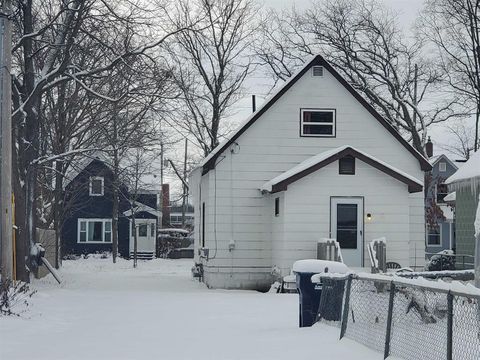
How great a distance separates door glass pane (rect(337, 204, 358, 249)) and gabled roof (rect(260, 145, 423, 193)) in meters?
1.36

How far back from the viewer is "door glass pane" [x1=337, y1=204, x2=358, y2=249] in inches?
877

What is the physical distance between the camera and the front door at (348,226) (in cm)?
2222

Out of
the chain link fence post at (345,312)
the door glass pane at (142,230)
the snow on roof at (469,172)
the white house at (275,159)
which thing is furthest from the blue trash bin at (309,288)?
the door glass pane at (142,230)

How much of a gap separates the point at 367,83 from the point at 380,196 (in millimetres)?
19292

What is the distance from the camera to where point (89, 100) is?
30.9 meters

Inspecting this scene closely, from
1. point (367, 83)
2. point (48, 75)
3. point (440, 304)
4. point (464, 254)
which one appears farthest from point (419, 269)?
point (367, 83)

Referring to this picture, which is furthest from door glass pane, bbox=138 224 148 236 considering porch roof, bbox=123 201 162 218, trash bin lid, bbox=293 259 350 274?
trash bin lid, bbox=293 259 350 274

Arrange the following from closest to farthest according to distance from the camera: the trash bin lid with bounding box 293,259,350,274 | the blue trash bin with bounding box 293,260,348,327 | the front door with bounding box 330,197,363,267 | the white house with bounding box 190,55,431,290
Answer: the blue trash bin with bounding box 293,260,348,327 < the trash bin lid with bounding box 293,259,350,274 < the front door with bounding box 330,197,363,267 < the white house with bounding box 190,55,431,290

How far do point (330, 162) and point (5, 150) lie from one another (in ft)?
32.0

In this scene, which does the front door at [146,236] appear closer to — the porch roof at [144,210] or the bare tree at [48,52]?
the porch roof at [144,210]

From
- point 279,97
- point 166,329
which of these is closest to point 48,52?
point 279,97

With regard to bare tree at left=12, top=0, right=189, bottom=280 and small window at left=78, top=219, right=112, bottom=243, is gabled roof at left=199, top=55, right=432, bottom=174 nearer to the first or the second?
bare tree at left=12, top=0, right=189, bottom=280

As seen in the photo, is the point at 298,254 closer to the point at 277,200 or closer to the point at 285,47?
the point at 277,200

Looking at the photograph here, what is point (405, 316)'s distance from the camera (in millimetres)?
9922
